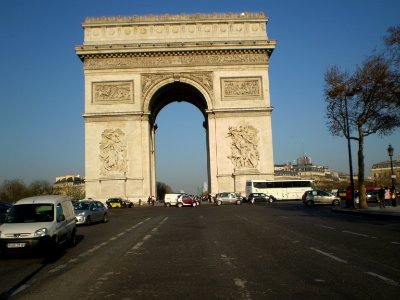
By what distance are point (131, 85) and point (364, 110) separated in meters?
23.9

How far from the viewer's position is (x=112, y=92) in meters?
44.6

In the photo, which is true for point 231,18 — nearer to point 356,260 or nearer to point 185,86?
point 185,86

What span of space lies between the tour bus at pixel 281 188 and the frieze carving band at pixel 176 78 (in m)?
9.97

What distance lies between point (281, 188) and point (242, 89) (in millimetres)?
12070

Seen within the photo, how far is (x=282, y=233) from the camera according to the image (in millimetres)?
14039

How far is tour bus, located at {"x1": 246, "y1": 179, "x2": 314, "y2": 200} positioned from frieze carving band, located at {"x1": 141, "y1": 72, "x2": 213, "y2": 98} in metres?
9.97

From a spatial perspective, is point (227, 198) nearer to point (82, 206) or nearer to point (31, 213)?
point (82, 206)

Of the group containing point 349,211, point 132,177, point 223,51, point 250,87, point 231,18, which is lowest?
point 349,211

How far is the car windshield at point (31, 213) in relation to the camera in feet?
36.6

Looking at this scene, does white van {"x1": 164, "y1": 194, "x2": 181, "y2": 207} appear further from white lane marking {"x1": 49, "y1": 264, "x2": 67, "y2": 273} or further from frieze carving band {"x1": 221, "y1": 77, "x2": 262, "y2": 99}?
white lane marking {"x1": 49, "y1": 264, "x2": 67, "y2": 273}

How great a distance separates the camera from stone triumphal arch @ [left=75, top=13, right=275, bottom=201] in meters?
43.9

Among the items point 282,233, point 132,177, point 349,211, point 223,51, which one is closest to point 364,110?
point 349,211

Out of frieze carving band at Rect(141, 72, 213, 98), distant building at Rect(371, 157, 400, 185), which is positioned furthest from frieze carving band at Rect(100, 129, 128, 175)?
distant building at Rect(371, 157, 400, 185)

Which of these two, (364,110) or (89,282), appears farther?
(364,110)
